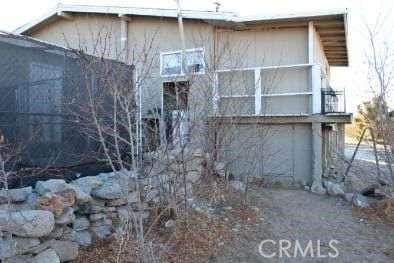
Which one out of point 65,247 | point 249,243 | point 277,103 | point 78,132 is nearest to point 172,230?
point 249,243

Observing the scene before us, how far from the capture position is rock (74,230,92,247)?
17.2 ft

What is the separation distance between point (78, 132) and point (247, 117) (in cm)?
412

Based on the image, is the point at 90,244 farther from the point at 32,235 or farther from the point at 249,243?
the point at 249,243

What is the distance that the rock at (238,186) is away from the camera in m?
8.03

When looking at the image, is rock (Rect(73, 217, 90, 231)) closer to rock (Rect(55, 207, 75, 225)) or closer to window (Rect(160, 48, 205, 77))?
rock (Rect(55, 207, 75, 225))

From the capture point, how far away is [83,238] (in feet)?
17.5

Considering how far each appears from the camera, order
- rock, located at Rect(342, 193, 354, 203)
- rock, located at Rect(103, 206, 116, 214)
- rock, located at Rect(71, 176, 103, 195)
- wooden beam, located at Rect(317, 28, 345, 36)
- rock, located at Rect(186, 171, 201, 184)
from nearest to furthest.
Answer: rock, located at Rect(71, 176, 103, 195) < rock, located at Rect(103, 206, 116, 214) < rock, located at Rect(186, 171, 201, 184) < rock, located at Rect(342, 193, 354, 203) < wooden beam, located at Rect(317, 28, 345, 36)

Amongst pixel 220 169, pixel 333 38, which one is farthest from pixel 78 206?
pixel 333 38

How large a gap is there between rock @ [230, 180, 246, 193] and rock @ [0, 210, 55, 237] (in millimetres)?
4198

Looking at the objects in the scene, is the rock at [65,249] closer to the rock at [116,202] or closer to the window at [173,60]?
the rock at [116,202]
